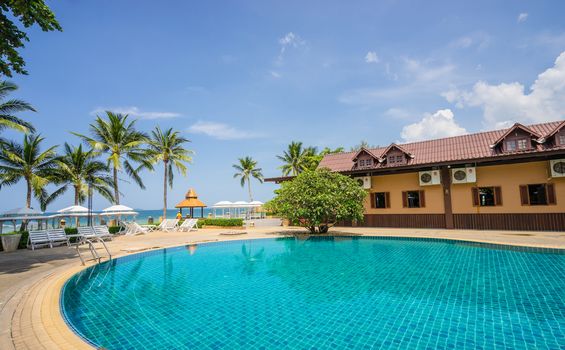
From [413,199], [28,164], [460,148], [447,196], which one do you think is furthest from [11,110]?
[460,148]

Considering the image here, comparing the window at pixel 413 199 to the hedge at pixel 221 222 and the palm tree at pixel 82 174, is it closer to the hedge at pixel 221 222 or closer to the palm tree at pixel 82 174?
the hedge at pixel 221 222

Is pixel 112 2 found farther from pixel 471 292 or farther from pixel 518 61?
pixel 518 61

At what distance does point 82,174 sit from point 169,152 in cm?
787

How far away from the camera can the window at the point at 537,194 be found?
14.3 m

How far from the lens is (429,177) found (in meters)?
17.2

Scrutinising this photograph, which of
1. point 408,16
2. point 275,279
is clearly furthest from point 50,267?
point 408,16

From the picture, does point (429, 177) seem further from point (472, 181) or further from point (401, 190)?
point (472, 181)

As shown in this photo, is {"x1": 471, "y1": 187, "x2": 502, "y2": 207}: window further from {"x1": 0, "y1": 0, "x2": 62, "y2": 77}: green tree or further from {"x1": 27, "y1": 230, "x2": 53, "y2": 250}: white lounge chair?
{"x1": 27, "y1": 230, "x2": 53, "y2": 250}: white lounge chair

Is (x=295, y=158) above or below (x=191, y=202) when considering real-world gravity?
above

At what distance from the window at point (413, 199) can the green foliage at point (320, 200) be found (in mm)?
4319

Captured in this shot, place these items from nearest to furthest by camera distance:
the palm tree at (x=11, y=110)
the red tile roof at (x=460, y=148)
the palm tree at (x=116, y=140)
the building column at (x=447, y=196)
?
1. the palm tree at (x=11, y=110)
2. the red tile roof at (x=460, y=148)
3. the building column at (x=447, y=196)
4. the palm tree at (x=116, y=140)

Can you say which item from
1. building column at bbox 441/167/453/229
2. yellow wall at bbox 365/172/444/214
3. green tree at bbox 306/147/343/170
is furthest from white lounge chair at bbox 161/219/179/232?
green tree at bbox 306/147/343/170

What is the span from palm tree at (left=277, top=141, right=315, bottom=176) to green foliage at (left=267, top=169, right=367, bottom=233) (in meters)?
23.9

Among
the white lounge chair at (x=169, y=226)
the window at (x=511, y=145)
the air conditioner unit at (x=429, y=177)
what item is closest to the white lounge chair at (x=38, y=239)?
the white lounge chair at (x=169, y=226)
